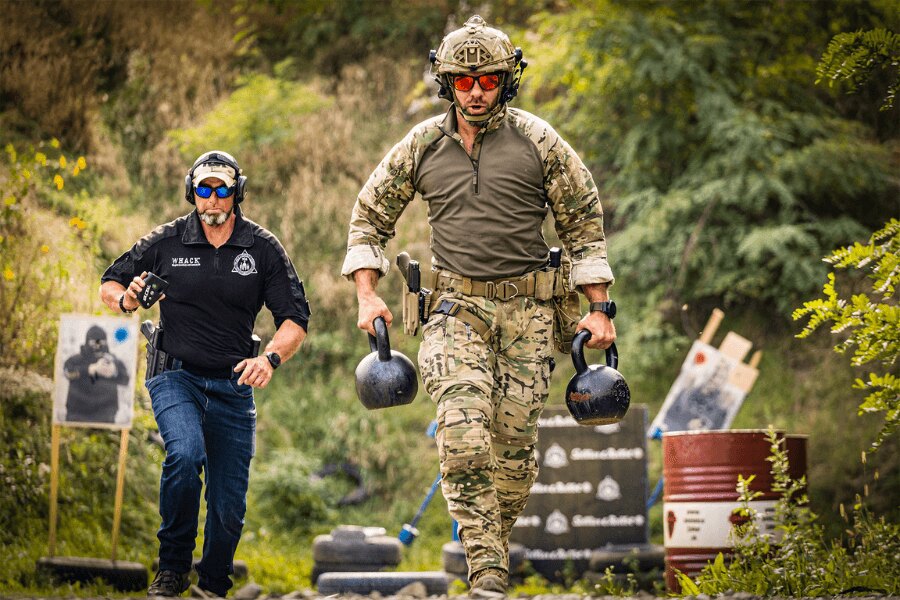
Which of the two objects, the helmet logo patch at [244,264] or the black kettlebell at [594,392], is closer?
the black kettlebell at [594,392]

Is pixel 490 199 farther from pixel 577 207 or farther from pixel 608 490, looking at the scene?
pixel 608 490

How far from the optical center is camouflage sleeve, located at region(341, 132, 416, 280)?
5.84 meters

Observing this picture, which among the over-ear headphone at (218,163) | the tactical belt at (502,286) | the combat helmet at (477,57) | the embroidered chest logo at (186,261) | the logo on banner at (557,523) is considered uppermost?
the combat helmet at (477,57)

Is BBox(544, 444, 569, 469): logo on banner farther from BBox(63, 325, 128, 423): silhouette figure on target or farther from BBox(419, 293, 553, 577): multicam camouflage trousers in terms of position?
BBox(419, 293, 553, 577): multicam camouflage trousers

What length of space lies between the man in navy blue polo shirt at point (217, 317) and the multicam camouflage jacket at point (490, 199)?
0.57m

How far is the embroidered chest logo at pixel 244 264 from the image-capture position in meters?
6.07

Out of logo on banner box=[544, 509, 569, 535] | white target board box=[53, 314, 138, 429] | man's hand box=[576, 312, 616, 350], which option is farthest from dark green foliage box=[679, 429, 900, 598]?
white target board box=[53, 314, 138, 429]

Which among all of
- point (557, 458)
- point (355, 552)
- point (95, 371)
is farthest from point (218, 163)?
point (557, 458)

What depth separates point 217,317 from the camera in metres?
6.02

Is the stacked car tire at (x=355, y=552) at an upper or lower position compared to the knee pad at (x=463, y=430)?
lower

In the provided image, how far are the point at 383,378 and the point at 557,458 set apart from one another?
452cm

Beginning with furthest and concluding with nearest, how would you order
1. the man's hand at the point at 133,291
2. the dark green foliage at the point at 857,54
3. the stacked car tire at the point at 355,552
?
the stacked car tire at the point at 355,552 → the dark green foliage at the point at 857,54 → the man's hand at the point at 133,291

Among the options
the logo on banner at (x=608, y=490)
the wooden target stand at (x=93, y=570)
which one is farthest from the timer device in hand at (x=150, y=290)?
the logo on banner at (x=608, y=490)

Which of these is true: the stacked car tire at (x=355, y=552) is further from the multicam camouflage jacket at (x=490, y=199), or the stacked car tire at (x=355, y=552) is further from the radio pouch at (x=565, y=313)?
the multicam camouflage jacket at (x=490, y=199)
